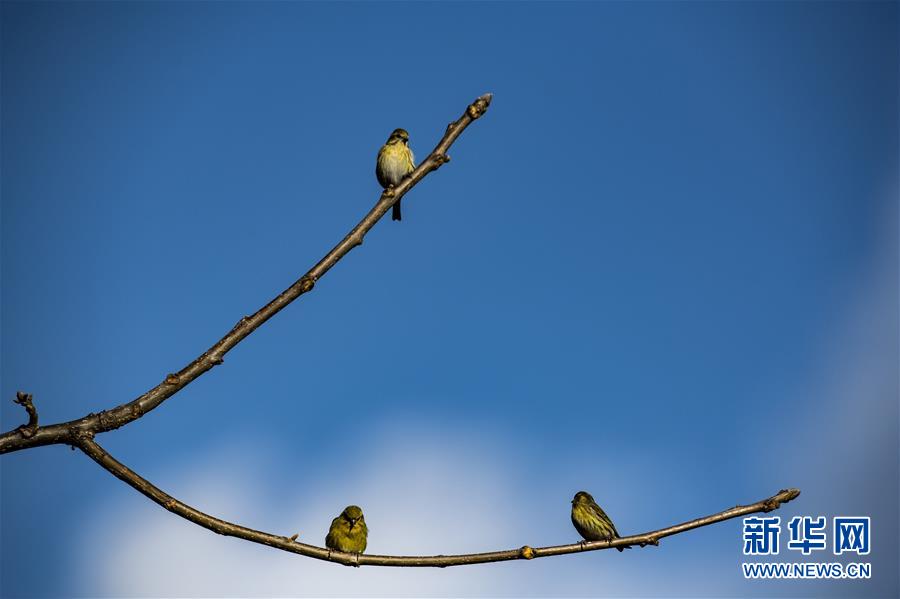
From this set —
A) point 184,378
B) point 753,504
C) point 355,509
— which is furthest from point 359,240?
point 355,509

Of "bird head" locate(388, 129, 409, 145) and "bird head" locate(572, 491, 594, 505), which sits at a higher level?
"bird head" locate(388, 129, 409, 145)

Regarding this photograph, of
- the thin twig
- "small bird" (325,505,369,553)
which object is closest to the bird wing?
"small bird" (325,505,369,553)

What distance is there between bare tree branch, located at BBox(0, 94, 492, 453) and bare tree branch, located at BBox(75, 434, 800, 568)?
112 millimetres

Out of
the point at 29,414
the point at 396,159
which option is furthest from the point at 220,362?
the point at 396,159

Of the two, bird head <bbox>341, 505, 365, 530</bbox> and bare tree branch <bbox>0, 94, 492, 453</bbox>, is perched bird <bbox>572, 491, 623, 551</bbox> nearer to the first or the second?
bird head <bbox>341, 505, 365, 530</bbox>

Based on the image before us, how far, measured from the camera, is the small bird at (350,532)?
12.9 meters

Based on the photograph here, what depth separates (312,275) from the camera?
372 centimetres

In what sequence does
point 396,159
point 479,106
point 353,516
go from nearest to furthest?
point 479,106, point 353,516, point 396,159

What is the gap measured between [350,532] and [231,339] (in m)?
9.72

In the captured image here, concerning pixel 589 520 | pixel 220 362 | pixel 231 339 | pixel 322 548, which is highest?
pixel 589 520

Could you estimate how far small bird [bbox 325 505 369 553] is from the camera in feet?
42.3

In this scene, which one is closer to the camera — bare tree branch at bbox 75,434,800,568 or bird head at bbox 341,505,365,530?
bare tree branch at bbox 75,434,800,568

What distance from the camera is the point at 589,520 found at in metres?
13.5

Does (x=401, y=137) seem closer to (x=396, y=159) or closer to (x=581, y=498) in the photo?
(x=396, y=159)
